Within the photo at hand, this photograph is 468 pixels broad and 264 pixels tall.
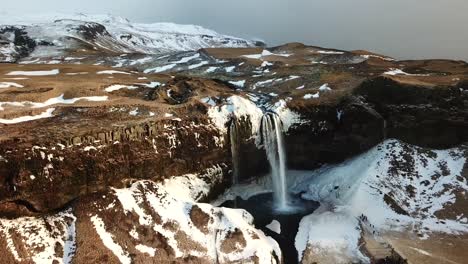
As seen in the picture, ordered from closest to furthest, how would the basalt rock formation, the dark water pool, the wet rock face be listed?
the basalt rock formation, the dark water pool, the wet rock face

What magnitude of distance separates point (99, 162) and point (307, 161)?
21941 mm

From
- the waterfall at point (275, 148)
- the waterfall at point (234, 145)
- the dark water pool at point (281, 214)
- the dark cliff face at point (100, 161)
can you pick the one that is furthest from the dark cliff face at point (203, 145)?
the dark water pool at point (281, 214)

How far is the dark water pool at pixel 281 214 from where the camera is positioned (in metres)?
37.9

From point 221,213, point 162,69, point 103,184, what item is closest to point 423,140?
point 221,213

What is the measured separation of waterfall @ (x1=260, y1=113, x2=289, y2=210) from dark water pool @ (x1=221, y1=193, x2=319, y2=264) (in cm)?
137

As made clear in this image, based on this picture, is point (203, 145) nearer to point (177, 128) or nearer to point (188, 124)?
point (188, 124)

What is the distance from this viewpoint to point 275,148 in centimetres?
4784

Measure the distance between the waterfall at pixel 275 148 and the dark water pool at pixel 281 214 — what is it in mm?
1370

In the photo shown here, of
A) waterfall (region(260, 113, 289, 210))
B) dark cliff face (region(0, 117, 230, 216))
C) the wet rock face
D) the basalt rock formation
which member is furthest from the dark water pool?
the wet rock face

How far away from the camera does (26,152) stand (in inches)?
1273

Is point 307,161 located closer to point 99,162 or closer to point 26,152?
point 99,162

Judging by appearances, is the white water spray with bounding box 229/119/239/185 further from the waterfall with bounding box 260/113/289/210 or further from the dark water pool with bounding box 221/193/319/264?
the waterfall with bounding box 260/113/289/210

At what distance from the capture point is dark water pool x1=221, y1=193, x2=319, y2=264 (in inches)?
1491

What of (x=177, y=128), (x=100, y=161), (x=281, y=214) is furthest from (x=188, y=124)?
(x=281, y=214)
